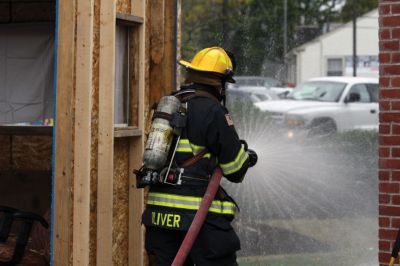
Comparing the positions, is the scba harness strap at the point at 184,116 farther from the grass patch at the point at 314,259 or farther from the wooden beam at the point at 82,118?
the grass patch at the point at 314,259

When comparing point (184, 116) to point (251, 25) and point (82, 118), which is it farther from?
point (251, 25)

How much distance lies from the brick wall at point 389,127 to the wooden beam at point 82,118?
6.78 ft

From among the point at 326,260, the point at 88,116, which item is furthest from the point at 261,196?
the point at 88,116

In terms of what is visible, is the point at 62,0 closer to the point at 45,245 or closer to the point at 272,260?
the point at 45,245

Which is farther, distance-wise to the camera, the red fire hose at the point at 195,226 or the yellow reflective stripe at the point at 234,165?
the yellow reflective stripe at the point at 234,165

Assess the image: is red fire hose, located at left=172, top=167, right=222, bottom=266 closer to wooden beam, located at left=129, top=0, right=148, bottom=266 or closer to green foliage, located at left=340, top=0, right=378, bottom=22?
wooden beam, located at left=129, top=0, right=148, bottom=266

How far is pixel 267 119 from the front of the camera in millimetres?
16844

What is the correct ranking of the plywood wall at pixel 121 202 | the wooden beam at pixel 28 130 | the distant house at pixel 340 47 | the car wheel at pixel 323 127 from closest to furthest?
the plywood wall at pixel 121 202 < the wooden beam at pixel 28 130 < the car wheel at pixel 323 127 < the distant house at pixel 340 47

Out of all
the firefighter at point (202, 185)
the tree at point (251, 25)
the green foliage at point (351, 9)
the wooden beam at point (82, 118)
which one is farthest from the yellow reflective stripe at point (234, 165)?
the green foliage at point (351, 9)

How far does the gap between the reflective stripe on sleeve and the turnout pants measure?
0.32ft

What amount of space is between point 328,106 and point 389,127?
12.1 meters

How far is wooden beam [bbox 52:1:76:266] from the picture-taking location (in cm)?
512

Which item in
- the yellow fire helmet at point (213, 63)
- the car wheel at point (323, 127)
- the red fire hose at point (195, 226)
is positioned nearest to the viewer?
the red fire hose at point (195, 226)

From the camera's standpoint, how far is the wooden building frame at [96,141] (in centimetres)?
513
